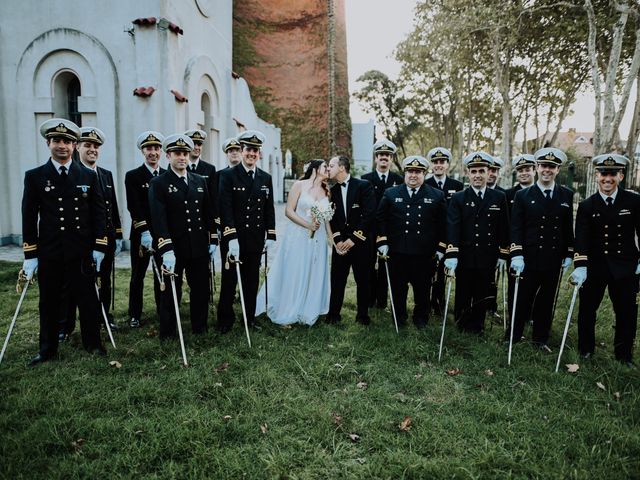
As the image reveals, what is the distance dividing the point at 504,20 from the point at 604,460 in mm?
18441

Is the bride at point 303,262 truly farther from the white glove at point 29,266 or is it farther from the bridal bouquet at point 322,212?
the white glove at point 29,266

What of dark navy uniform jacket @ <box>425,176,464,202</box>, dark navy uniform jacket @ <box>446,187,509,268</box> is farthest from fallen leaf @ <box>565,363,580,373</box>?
dark navy uniform jacket @ <box>425,176,464,202</box>

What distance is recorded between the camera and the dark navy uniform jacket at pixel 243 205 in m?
6.00

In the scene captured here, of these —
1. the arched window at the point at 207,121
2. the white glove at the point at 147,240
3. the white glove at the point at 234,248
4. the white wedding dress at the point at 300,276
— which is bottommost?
the white wedding dress at the point at 300,276

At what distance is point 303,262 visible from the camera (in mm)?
6770

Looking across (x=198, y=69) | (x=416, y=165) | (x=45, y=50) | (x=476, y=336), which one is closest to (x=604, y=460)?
(x=476, y=336)

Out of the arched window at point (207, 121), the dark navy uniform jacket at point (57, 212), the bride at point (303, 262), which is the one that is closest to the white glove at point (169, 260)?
the dark navy uniform jacket at point (57, 212)

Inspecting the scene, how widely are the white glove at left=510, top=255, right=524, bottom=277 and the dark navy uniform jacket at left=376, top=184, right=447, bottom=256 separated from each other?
1068mm

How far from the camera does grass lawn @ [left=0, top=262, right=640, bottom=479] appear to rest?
10.9ft

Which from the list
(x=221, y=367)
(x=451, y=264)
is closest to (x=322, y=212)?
(x=451, y=264)

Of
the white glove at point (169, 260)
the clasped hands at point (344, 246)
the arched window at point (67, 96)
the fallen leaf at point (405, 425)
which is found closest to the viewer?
the fallen leaf at point (405, 425)

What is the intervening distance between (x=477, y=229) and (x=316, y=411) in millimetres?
3269

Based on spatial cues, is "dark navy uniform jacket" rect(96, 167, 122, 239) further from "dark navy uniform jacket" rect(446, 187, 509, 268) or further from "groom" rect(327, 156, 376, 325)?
"dark navy uniform jacket" rect(446, 187, 509, 268)

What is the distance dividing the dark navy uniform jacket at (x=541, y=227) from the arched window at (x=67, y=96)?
36.0 feet
